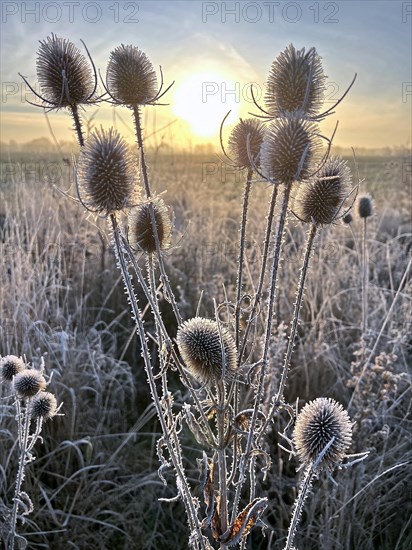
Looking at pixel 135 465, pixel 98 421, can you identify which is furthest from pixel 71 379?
pixel 135 465

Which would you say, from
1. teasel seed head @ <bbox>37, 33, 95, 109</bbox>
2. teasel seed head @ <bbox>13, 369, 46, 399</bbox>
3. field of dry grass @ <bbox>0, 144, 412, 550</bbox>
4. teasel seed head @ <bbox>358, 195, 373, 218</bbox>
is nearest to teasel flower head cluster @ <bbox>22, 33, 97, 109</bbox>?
teasel seed head @ <bbox>37, 33, 95, 109</bbox>

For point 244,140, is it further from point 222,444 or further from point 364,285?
point 364,285

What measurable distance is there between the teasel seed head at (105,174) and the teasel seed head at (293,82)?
399 mm

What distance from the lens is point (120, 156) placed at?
138 centimetres

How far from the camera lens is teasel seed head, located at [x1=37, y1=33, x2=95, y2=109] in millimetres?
1504

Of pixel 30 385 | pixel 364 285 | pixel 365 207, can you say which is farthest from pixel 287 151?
pixel 365 207

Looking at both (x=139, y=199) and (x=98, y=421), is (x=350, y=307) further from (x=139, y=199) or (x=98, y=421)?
(x=139, y=199)

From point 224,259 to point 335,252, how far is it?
925 mm

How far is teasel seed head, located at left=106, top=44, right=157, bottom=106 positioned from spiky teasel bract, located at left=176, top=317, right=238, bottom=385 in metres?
0.66

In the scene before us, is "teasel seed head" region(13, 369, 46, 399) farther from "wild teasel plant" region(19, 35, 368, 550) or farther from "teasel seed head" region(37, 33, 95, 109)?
"teasel seed head" region(37, 33, 95, 109)

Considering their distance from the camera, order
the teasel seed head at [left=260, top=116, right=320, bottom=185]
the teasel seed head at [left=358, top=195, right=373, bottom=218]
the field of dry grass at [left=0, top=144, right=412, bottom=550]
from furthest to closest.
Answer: the teasel seed head at [left=358, top=195, right=373, bottom=218], the field of dry grass at [left=0, top=144, right=412, bottom=550], the teasel seed head at [left=260, top=116, right=320, bottom=185]

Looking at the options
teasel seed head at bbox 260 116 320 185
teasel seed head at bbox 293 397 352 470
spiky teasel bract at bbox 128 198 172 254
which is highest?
teasel seed head at bbox 260 116 320 185

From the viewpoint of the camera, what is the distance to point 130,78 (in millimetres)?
1557

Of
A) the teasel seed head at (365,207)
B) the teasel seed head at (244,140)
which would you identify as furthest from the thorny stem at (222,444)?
the teasel seed head at (365,207)
